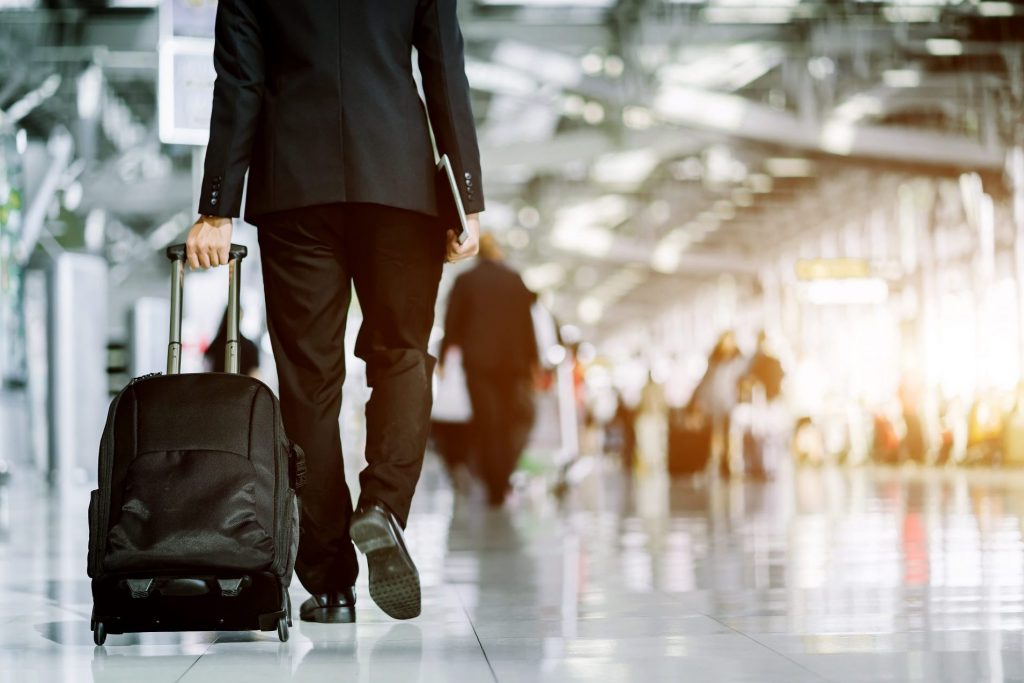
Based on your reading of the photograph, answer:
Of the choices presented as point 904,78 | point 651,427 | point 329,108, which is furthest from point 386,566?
point 904,78

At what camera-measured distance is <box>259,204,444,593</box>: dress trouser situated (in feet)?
11.2

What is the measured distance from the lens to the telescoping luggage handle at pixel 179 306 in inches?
129

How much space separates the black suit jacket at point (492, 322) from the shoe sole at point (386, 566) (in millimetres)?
5919

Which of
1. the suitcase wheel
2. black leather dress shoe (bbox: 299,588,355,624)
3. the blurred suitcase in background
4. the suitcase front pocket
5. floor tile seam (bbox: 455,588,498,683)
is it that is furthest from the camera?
the blurred suitcase in background

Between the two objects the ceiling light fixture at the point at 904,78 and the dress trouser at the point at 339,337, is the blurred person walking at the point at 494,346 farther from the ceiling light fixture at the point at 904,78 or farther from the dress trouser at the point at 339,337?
the ceiling light fixture at the point at 904,78

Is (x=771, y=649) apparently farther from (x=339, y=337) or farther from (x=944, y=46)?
(x=944, y=46)

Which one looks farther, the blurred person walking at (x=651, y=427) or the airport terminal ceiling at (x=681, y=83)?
the blurred person walking at (x=651, y=427)

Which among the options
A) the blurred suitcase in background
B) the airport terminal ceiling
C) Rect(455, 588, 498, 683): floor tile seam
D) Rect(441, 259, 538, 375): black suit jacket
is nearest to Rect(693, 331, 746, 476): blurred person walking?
the blurred suitcase in background

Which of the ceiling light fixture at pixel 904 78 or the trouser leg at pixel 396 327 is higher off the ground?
the ceiling light fixture at pixel 904 78

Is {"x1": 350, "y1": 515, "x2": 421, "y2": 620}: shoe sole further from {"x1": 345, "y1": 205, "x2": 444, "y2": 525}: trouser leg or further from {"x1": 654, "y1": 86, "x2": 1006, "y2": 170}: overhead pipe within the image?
{"x1": 654, "y1": 86, "x2": 1006, "y2": 170}: overhead pipe

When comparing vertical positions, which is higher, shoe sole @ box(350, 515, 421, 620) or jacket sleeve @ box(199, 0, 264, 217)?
jacket sleeve @ box(199, 0, 264, 217)

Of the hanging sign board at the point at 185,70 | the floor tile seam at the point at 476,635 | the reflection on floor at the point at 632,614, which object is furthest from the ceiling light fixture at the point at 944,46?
the floor tile seam at the point at 476,635

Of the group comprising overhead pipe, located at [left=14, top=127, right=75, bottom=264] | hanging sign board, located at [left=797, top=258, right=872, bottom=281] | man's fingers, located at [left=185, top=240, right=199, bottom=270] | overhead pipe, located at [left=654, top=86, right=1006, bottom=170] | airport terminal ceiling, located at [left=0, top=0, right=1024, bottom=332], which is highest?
airport terminal ceiling, located at [left=0, top=0, right=1024, bottom=332]

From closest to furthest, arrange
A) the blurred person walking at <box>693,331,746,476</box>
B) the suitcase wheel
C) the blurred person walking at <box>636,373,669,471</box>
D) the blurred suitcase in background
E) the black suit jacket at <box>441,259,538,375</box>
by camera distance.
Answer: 1. the suitcase wheel
2. the black suit jacket at <box>441,259,538,375</box>
3. the blurred person walking at <box>693,331,746,476</box>
4. the blurred suitcase in background
5. the blurred person walking at <box>636,373,669,471</box>
